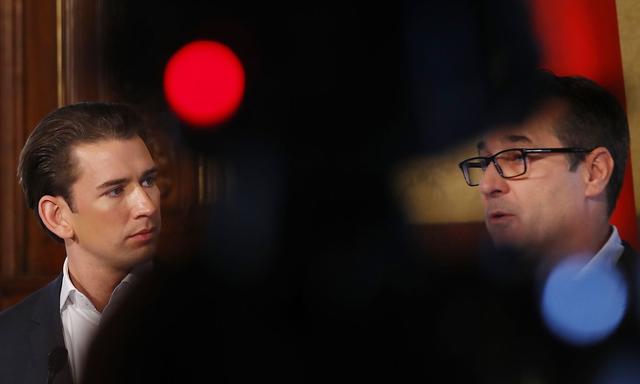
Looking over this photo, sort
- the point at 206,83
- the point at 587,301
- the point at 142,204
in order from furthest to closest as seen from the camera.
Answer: the point at 206,83 → the point at 587,301 → the point at 142,204

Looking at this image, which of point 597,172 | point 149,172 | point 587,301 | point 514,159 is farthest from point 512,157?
point 149,172

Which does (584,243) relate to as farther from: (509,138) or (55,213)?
(55,213)

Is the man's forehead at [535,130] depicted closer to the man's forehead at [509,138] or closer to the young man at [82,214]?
the man's forehead at [509,138]

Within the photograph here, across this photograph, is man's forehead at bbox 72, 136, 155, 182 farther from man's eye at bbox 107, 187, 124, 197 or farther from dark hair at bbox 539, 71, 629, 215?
dark hair at bbox 539, 71, 629, 215

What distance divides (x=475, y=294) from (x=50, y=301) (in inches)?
25.1

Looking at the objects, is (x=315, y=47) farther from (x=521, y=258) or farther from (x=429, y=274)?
(x=521, y=258)

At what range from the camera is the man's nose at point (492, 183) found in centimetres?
92

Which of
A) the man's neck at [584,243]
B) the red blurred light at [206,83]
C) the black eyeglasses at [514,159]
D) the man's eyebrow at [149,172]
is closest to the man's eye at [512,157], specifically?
the black eyeglasses at [514,159]

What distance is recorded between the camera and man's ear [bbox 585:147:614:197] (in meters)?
0.93

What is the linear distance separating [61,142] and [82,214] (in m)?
0.10

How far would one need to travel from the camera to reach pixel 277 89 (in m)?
1.31

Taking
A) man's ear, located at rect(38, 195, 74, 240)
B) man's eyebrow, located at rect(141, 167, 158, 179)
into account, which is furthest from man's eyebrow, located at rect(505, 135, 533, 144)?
man's ear, located at rect(38, 195, 74, 240)

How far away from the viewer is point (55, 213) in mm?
866

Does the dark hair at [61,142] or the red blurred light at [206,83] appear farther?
the red blurred light at [206,83]
